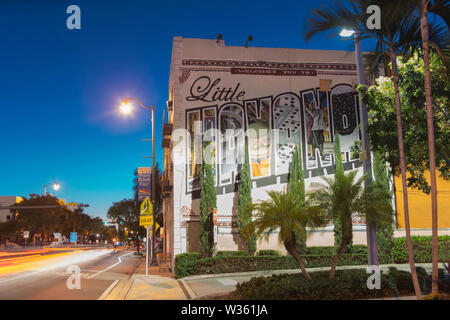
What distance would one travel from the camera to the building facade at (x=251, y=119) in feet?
74.7

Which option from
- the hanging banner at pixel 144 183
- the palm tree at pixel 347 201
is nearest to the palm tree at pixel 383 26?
the palm tree at pixel 347 201

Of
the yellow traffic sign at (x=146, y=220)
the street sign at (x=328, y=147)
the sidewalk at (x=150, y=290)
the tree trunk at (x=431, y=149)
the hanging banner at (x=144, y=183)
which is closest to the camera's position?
the tree trunk at (x=431, y=149)

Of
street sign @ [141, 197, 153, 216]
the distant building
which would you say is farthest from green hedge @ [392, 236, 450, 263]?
the distant building

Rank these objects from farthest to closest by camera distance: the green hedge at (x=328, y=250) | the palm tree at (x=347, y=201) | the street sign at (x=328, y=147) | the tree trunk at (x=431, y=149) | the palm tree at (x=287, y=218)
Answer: the street sign at (x=328, y=147) → the green hedge at (x=328, y=250) → the palm tree at (x=347, y=201) → the palm tree at (x=287, y=218) → the tree trunk at (x=431, y=149)

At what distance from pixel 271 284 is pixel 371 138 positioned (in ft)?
16.9

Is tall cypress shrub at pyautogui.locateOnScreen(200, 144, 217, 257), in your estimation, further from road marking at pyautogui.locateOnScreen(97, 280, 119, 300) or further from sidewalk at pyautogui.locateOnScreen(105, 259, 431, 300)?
road marking at pyautogui.locateOnScreen(97, 280, 119, 300)

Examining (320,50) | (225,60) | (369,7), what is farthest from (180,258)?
(320,50)

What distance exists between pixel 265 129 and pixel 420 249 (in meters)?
10.7

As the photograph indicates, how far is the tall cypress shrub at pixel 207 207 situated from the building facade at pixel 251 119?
2.60 ft

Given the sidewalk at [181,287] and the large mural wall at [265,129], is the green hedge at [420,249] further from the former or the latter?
the large mural wall at [265,129]

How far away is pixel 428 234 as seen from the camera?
23.5m
